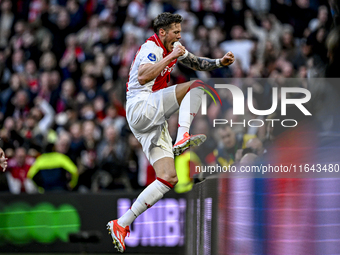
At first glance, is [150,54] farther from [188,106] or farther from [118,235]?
[118,235]

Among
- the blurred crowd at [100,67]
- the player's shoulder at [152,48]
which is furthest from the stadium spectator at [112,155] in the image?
the player's shoulder at [152,48]

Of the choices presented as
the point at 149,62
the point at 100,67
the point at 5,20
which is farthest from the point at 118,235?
the point at 5,20

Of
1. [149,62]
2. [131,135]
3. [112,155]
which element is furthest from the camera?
[131,135]

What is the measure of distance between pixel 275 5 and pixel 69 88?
502 centimetres

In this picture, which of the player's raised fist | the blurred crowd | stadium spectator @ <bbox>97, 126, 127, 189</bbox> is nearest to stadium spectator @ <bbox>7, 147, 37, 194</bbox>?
the blurred crowd

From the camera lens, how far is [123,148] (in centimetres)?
902

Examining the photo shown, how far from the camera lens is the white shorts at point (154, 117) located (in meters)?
5.48

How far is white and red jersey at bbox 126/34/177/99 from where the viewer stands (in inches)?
211

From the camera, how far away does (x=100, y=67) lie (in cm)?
1120

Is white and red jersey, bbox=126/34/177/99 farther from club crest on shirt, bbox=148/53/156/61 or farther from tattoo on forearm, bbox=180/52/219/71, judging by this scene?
tattoo on forearm, bbox=180/52/219/71

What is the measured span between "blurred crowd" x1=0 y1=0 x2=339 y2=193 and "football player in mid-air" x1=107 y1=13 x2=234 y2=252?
159 cm

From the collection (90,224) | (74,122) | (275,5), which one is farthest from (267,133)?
(275,5)

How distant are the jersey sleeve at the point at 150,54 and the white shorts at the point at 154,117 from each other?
37 cm

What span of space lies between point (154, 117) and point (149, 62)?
644 mm
